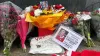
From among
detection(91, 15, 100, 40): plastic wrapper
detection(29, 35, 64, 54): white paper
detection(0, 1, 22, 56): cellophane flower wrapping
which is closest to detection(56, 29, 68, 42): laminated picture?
detection(29, 35, 64, 54): white paper

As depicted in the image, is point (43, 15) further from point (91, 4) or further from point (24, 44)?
point (91, 4)

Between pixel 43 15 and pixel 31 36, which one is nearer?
pixel 43 15

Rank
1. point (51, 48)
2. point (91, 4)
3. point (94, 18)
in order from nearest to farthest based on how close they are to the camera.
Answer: point (51, 48) → point (94, 18) → point (91, 4)

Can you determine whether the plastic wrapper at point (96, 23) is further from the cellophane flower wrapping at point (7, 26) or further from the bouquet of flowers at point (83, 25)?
the cellophane flower wrapping at point (7, 26)

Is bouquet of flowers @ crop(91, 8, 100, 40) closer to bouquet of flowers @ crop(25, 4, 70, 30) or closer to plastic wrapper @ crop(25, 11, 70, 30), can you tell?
bouquet of flowers @ crop(25, 4, 70, 30)

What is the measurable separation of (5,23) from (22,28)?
0.83ft

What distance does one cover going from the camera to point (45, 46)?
4.23m

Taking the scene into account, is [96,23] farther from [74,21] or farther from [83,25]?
[74,21]

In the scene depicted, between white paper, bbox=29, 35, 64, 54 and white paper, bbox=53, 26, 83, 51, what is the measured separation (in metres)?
0.08

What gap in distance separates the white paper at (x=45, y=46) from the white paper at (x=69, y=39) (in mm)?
79

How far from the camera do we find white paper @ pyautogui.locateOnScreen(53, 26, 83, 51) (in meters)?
4.25

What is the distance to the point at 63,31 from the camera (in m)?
4.35

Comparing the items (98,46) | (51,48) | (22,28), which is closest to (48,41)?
(51,48)

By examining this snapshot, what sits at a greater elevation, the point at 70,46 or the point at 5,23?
the point at 5,23
